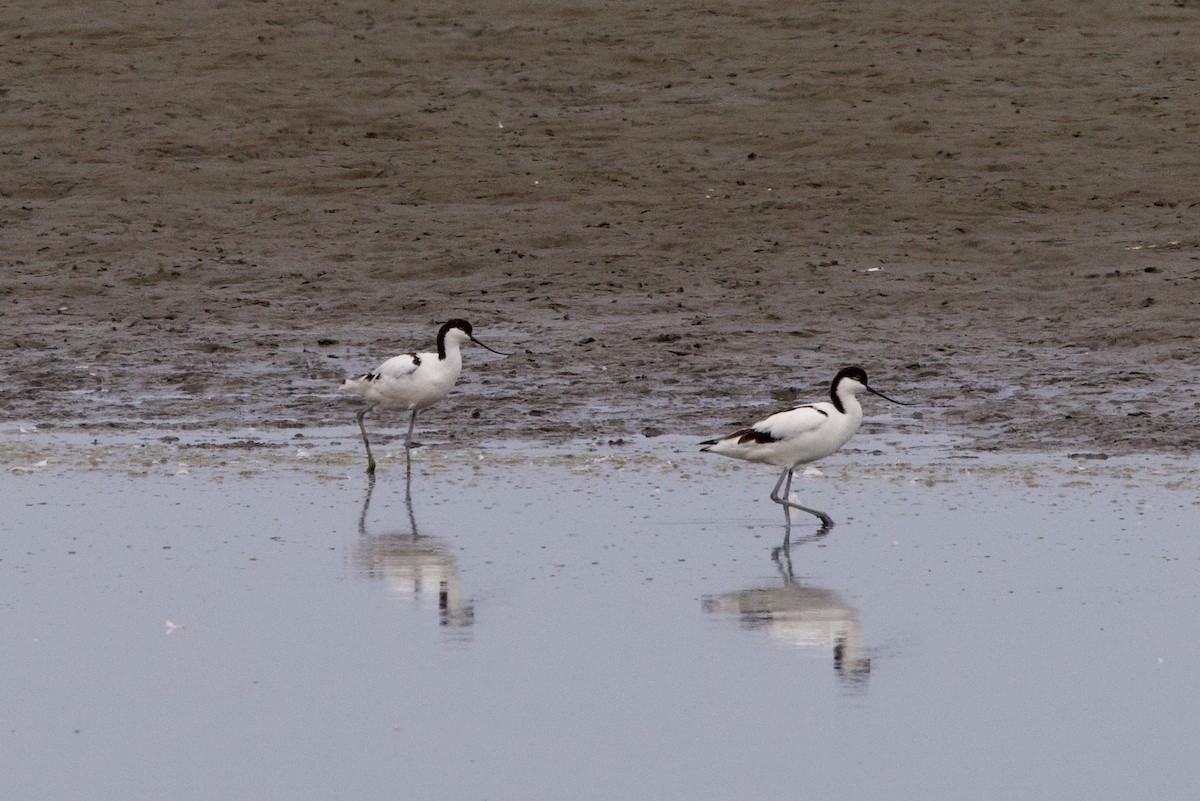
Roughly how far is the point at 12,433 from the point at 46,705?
23.2 feet

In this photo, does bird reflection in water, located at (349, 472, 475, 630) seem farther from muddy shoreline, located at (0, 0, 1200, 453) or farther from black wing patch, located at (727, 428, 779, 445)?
muddy shoreline, located at (0, 0, 1200, 453)

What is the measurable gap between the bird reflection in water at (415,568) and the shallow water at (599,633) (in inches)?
1.0

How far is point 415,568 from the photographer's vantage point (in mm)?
9406

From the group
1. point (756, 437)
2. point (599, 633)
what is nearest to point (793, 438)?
point (756, 437)

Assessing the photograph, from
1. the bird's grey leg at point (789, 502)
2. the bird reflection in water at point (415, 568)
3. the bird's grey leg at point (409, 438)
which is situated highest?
the bird reflection in water at point (415, 568)

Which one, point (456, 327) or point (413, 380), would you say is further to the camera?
point (456, 327)

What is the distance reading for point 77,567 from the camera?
9336 millimetres

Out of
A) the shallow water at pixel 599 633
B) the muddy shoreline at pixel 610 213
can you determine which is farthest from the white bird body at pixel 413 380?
the shallow water at pixel 599 633

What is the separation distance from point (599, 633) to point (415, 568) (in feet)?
5.18

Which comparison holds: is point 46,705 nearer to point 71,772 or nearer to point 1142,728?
point 71,772

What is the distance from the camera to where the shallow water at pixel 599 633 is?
253 inches

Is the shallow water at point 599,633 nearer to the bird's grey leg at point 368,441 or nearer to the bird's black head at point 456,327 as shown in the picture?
the bird's grey leg at point 368,441

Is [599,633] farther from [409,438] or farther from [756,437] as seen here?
[409,438]

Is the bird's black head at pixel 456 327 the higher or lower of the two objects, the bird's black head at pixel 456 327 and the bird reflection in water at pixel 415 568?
the higher
